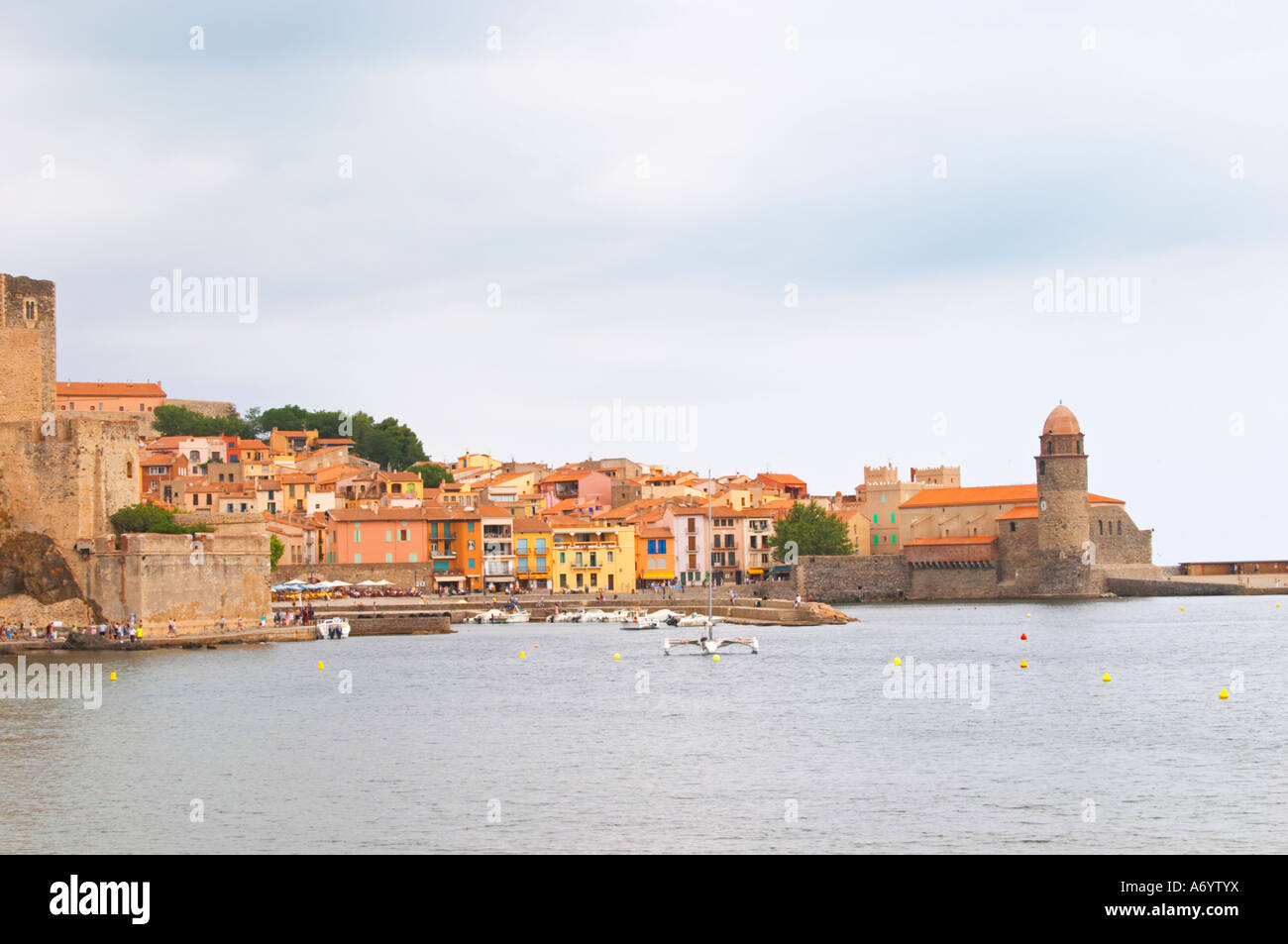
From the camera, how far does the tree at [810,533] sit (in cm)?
7131

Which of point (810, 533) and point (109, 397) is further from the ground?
point (109, 397)

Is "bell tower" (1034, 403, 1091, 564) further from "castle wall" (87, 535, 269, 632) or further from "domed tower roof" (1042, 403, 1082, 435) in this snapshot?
"castle wall" (87, 535, 269, 632)

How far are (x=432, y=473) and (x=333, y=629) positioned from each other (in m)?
37.0

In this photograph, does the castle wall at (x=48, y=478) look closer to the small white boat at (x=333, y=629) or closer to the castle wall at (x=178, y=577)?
the castle wall at (x=178, y=577)

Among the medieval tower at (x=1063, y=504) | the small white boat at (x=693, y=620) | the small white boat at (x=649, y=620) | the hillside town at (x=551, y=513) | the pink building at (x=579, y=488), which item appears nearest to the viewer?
the small white boat at (x=693, y=620)

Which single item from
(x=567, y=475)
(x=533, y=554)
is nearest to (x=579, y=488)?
(x=567, y=475)

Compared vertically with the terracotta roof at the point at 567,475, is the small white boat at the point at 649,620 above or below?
below

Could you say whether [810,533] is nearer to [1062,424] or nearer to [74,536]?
[1062,424]

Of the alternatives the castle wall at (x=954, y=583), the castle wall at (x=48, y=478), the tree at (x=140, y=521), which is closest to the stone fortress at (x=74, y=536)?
the castle wall at (x=48, y=478)

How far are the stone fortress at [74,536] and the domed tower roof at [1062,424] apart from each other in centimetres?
4020

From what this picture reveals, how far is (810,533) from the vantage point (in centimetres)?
7138
